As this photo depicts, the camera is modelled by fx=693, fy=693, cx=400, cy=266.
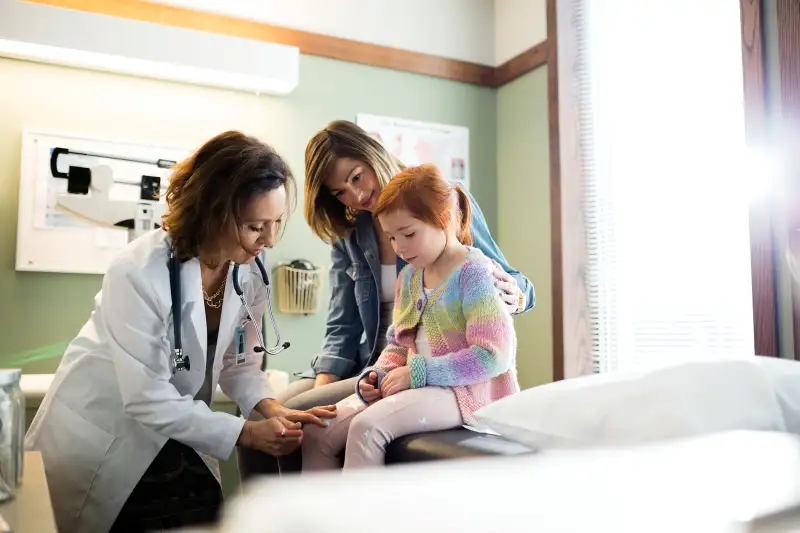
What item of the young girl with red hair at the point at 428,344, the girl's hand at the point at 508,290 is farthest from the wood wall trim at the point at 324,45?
the girl's hand at the point at 508,290

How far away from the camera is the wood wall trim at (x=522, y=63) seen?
3.06m

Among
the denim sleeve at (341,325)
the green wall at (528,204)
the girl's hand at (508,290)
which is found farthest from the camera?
the green wall at (528,204)

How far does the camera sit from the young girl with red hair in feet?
4.42

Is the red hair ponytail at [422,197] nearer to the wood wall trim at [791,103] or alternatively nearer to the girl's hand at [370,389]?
the girl's hand at [370,389]

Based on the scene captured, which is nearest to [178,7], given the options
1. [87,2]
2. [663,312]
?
[87,2]

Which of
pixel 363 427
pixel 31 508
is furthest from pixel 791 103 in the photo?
pixel 31 508

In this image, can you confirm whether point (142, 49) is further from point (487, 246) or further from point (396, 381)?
point (396, 381)

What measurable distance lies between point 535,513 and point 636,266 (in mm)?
2402

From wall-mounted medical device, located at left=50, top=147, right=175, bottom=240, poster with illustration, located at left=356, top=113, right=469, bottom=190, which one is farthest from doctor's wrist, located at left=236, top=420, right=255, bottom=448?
poster with illustration, located at left=356, top=113, right=469, bottom=190

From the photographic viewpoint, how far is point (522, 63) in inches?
126

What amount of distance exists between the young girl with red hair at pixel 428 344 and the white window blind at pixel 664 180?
3.73 ft

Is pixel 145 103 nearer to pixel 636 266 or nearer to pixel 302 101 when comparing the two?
pixel 302 101

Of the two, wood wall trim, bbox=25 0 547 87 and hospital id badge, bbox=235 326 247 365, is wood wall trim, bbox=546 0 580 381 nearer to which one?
wood wall trim, bbox=25 0 547 87

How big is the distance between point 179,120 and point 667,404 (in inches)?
94.2
